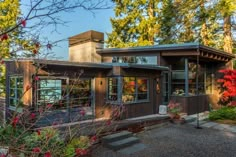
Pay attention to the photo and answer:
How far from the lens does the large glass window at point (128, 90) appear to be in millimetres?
9984

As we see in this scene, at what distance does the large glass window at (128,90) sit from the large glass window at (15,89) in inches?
153

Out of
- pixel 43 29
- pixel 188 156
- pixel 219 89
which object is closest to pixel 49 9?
pixel 43 29

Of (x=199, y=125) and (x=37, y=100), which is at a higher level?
A: (x=37, y=100)

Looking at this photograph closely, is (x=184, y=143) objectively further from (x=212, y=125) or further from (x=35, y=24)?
(x=35, y=24)

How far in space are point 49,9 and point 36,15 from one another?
13cm

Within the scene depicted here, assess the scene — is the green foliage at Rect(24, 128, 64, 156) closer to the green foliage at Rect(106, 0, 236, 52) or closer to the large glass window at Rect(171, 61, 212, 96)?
the large glass window at Rect(171, 61, 212, 96)

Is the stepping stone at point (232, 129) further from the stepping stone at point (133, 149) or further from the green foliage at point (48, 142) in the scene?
the green foliage at point (48, 142)

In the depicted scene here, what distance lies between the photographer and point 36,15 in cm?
176

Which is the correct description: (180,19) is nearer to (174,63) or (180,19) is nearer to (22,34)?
(174,63)

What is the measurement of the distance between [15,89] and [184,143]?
22.2ft

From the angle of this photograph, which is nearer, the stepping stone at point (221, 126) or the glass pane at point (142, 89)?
the stepping stone at point (221, 126)

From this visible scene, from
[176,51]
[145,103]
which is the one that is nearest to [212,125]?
[145,103]

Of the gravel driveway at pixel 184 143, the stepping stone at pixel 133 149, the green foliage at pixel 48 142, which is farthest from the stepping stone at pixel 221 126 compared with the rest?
the green foliage at pixel 48 142

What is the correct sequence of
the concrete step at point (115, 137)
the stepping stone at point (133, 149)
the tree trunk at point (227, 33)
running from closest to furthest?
the stepping stone at point (133, 149)
the concrete step at point (115, 137)
the tree trunk at point (227, 33)
